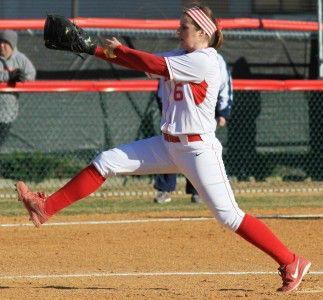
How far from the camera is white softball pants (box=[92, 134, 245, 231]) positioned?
22.0ft

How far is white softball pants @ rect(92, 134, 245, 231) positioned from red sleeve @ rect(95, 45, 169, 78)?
49 cm

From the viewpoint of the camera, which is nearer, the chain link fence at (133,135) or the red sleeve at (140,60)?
the red sleeve at (140,60)

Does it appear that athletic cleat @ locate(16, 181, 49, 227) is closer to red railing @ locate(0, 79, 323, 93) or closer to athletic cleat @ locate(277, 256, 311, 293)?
athletic cleat @ locate(277, 256, 311, 293)

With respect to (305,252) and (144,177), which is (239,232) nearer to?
(305,252)

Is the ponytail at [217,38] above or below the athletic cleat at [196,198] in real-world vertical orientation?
above

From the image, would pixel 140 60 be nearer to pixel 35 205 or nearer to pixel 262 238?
pixel 35 205

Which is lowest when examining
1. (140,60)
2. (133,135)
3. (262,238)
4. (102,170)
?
(133,135)

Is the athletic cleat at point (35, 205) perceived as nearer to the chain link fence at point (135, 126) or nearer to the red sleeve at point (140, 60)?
the red sleeve at point (140, 60)

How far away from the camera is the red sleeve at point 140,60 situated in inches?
256

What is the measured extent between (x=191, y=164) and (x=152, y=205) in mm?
5365

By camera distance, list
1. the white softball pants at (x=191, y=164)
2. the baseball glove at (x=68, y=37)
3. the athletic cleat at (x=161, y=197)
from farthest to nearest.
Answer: the athletic cleat at (x=161, y=197)
the white softball pants at (x=191, y=164)
the baseball glove at (x=68, y=37)

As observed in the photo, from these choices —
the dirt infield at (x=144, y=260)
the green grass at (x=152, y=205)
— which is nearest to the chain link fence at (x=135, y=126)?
the green grass at (x=152, y=205)

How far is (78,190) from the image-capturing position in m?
6.87

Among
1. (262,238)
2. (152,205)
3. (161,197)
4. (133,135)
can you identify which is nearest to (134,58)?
(262,238)
